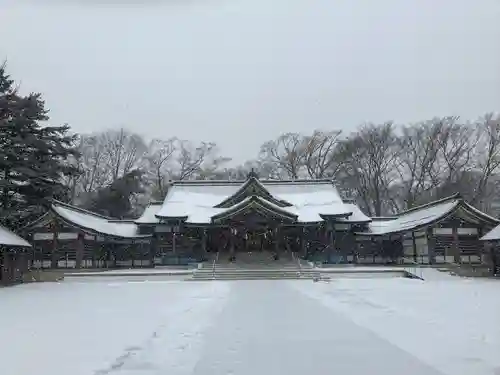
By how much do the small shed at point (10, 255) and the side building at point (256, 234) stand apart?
5458 millimetres

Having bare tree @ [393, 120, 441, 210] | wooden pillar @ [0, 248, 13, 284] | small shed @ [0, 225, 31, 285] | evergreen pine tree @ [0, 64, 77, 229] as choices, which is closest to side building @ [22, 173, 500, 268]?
evergreen pine tree @ [0, 64, 77, 229]

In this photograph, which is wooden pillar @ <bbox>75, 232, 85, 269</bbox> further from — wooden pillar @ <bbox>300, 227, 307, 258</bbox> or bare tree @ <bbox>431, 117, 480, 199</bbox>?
bare tree @ <bbox>431, 117, 480, 199</bbox>

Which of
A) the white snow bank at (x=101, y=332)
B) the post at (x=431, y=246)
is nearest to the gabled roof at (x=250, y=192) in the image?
the post at (x=431, y=246)

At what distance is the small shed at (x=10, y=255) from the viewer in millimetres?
18469

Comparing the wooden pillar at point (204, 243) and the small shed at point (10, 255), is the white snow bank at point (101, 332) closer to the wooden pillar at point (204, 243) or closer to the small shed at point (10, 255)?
the small shed at point (10, 255)

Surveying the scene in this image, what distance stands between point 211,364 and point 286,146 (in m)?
41.9

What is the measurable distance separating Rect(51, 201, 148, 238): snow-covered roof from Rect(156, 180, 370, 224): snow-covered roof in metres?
2.72

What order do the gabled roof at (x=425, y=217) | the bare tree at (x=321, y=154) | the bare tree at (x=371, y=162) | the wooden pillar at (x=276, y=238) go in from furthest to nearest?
the bare tree at (x=321, y=154) → the bare tree at (x=371, y=162) → the wooden pillar at (x=276, y=238) → the gabled roof at (x=425, y=217)

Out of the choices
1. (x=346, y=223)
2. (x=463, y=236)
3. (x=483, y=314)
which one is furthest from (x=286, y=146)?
(x=483, y=314)

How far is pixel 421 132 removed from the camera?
131 ft

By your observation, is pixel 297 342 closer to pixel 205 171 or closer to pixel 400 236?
pixel 400 236

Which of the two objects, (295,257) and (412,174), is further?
(412,174)

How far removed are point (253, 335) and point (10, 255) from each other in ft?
53.3

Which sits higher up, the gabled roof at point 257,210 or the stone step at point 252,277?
the gabled roof at point 257,210
